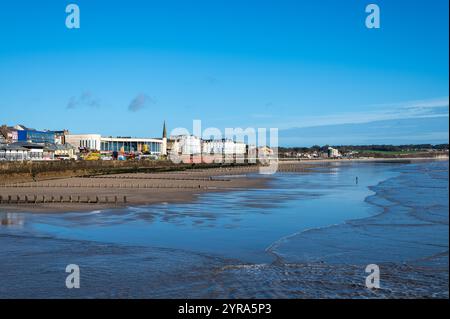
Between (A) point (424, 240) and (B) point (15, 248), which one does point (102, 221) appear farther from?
(A) point (424, 240)

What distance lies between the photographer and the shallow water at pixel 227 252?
12000 mm

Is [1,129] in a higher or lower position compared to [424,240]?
higher

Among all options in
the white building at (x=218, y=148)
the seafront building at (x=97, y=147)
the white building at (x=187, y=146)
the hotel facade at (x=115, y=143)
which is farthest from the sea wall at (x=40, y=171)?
the white building at (x=218, y=148)

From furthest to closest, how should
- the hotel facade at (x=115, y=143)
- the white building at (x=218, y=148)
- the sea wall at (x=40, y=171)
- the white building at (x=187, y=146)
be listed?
the white building at (x=218, y=148) < the white building at (x=187, y=146) < the hotel facade at (x=115, y=143) < the sea wall at (x=40, y=171)

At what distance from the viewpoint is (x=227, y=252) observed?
16125mm

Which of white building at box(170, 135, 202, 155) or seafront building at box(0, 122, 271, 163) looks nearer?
seafront building at box(0, 122, 271, 163)

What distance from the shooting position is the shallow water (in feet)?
39.4

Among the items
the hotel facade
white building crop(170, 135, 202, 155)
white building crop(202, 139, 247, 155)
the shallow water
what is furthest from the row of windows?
the shallow water

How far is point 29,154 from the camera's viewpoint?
84188 millimetres

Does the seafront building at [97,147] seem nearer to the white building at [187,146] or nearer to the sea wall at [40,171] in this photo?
the white building at [187,146]

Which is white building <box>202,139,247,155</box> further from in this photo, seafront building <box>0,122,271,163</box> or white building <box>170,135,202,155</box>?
white building <box>170,135,202,155</box>
